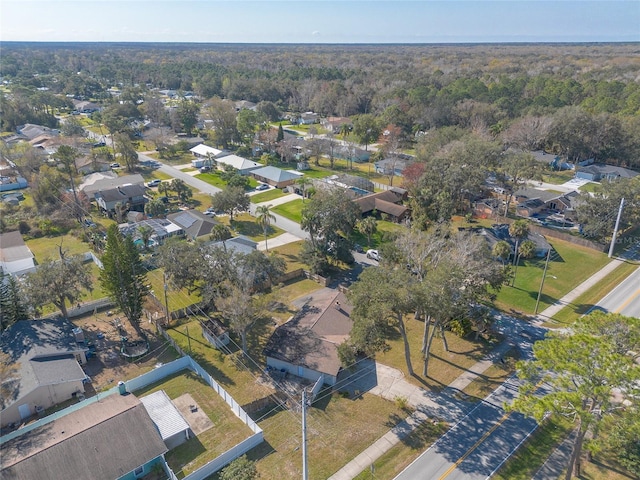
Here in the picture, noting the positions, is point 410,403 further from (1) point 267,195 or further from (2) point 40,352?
(1) point 267,195

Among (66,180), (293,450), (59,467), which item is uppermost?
(66,180)

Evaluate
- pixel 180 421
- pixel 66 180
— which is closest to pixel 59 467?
pixel 180 421

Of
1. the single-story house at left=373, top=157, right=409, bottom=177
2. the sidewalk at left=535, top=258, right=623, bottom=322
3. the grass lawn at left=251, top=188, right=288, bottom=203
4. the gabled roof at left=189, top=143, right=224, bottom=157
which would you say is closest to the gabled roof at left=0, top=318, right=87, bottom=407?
the grass lawn at left=251, top=188, right=288, bottom=203

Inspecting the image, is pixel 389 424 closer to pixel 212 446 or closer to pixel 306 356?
pixel 306 356

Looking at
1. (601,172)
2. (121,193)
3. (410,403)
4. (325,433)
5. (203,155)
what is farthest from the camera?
(203,155)

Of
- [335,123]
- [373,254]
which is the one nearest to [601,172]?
[373,254]

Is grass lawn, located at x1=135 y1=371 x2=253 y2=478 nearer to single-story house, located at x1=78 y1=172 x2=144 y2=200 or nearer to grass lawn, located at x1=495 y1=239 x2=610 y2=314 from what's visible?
grass lawn, located at x1=495 y1=239 x2=610 y2=314
